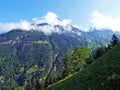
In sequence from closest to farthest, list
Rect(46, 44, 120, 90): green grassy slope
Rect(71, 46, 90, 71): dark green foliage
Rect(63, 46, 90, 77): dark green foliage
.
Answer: Rect(46, 44, 120, 90): green grassy slope, Rect(63, 46, 90, 77): dark green foliage, Rect(71, 46, 90, 71): dark green foliage

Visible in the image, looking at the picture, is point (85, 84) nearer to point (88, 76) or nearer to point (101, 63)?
point (88, 76)

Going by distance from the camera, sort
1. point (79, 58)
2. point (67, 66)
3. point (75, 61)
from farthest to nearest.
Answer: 1. point (79, 58)
2. point (75, 61)
3. point (67, 66)

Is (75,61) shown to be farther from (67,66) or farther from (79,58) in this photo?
(67,66)

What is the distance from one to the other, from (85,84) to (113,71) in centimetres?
539

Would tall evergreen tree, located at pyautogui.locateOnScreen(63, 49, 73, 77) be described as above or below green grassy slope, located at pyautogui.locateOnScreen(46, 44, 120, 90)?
below

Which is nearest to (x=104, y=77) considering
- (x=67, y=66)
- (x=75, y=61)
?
(x=67, y=66)

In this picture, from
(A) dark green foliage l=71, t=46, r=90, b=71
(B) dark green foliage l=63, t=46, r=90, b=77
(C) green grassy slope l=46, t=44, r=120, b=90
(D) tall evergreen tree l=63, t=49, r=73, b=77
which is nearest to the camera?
(C) green grassy slope l=46, t=44, r=120, b=90

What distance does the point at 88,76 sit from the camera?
4403cm

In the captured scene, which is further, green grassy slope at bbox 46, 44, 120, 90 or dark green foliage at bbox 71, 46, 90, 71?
dark green foliage at bbox 71, 46, 90, 71

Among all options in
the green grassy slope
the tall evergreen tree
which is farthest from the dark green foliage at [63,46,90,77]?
the green grassy slope

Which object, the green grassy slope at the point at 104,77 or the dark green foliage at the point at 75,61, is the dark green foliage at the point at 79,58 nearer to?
the dark green foliage at the point at 75,61

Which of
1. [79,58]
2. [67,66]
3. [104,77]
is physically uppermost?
[104,77]

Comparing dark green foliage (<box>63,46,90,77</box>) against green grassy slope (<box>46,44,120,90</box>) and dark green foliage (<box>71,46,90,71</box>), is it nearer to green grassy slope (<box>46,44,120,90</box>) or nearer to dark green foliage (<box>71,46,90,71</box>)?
dark green foliage (<box>71,46,90,71</box>)

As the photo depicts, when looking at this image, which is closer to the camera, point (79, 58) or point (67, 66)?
point (67, 66)
